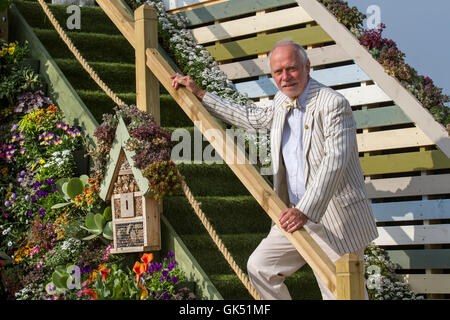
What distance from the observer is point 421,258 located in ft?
18.9

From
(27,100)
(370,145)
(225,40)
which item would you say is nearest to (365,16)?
(370,145)

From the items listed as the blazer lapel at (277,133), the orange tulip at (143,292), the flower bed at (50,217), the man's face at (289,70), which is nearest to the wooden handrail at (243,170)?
the blazer lapel at (277,133)

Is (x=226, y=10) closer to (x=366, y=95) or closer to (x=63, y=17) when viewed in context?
(x=63, y=17)

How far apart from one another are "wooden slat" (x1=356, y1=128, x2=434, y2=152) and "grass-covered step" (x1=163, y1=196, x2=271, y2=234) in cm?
133

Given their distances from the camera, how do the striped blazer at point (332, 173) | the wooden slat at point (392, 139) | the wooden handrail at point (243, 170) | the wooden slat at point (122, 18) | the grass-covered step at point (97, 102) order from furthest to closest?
the wooden slat at point (392, 139)
the grass-covered step at point (97, 102)
the wooden slat at point (122, 18)
the striped blazer at point (332, 173)
the wooden handrail at point (243, 170)

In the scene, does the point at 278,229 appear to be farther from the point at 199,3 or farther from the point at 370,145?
the point at 199,3

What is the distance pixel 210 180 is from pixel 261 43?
2178 mm

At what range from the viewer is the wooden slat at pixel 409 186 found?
5699 millimetres

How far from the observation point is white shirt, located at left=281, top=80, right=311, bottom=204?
3.53 metres

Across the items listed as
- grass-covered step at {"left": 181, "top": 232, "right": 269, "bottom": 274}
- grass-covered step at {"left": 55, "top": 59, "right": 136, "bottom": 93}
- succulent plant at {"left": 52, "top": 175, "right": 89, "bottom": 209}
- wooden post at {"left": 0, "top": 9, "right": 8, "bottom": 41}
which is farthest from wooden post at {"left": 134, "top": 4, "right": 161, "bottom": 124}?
wooden post at {"left": 0, "top": 9, "right": 8, "bottom": 41}

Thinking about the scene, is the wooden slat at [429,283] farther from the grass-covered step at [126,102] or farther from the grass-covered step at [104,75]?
the grass-covered step at [104,75]

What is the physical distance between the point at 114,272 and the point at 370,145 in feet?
9.74

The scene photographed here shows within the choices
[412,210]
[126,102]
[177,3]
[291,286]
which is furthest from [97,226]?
[177,3]

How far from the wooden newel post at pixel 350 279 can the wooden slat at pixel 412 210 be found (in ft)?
9.59
